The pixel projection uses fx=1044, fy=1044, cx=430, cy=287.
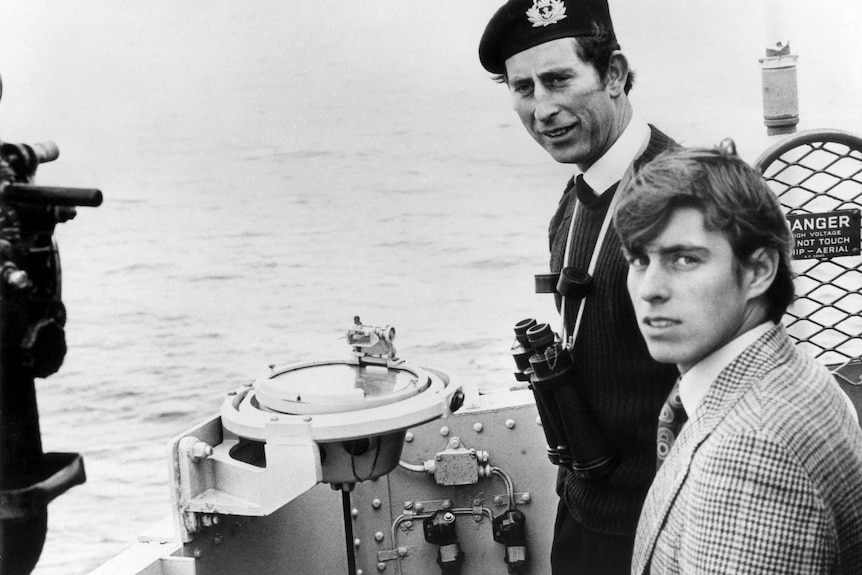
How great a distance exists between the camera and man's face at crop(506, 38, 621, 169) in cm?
192

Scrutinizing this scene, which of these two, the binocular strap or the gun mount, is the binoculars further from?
the gun mount

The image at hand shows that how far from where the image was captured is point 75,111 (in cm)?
1117

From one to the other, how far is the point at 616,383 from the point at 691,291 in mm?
681

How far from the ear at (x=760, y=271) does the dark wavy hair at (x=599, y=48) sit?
2.55 ft

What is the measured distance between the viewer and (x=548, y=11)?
1923mm

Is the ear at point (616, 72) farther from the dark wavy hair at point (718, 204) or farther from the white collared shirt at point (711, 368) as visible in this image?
the white collared shirt at point (711, 368)

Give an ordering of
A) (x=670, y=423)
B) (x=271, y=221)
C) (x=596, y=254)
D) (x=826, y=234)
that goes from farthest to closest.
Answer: (x=271, y=221) < (x=826, y=234) < (x=596, y=254) < (x=670, y=423)

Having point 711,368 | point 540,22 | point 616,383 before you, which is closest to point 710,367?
point 711,368

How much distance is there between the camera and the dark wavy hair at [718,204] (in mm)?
1229

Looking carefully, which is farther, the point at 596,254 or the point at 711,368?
the point at 596,254

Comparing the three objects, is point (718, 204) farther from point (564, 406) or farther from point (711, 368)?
point (564, 406)

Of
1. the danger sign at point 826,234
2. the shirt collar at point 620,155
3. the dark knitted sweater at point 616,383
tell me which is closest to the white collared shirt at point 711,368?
the dark knitted sweater at point 616,383

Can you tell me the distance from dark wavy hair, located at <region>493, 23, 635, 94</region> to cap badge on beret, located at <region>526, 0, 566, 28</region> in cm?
5

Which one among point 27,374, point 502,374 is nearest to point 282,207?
point 502,374
